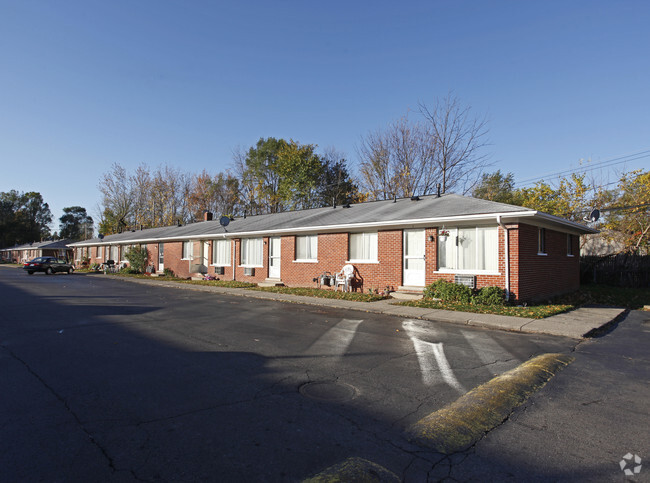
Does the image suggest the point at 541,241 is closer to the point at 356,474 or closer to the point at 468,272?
the point at 468,272

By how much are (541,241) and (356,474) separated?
13478 millimetres

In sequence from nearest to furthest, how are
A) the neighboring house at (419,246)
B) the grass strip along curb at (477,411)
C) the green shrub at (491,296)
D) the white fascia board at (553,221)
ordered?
the grass strip along curb at (477,411) → the white fascia board at (553,221) → the green shrub at (491,296) → the neighboring house at (419,246)

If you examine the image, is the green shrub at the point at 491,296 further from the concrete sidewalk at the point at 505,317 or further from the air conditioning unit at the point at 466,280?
the concrete sidewalk at the point at 505,317

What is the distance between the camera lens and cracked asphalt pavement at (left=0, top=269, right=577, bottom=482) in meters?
2.98

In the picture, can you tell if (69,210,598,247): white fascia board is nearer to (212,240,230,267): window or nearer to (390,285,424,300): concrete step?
(212,240,230,267): window

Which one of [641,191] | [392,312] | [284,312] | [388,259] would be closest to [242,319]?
[284,312]

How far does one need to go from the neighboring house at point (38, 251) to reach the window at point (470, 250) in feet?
158

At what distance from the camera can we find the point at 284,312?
36.6 ft

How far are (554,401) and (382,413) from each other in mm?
2156

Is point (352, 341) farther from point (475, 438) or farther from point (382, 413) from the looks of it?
point (475, 438)

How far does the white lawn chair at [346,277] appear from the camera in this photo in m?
15.6

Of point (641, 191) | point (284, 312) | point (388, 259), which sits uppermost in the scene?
point (641, 191)

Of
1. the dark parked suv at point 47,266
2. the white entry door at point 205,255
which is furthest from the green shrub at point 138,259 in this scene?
the dark parked suv at point 47,266

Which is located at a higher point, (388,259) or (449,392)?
(388,259)
